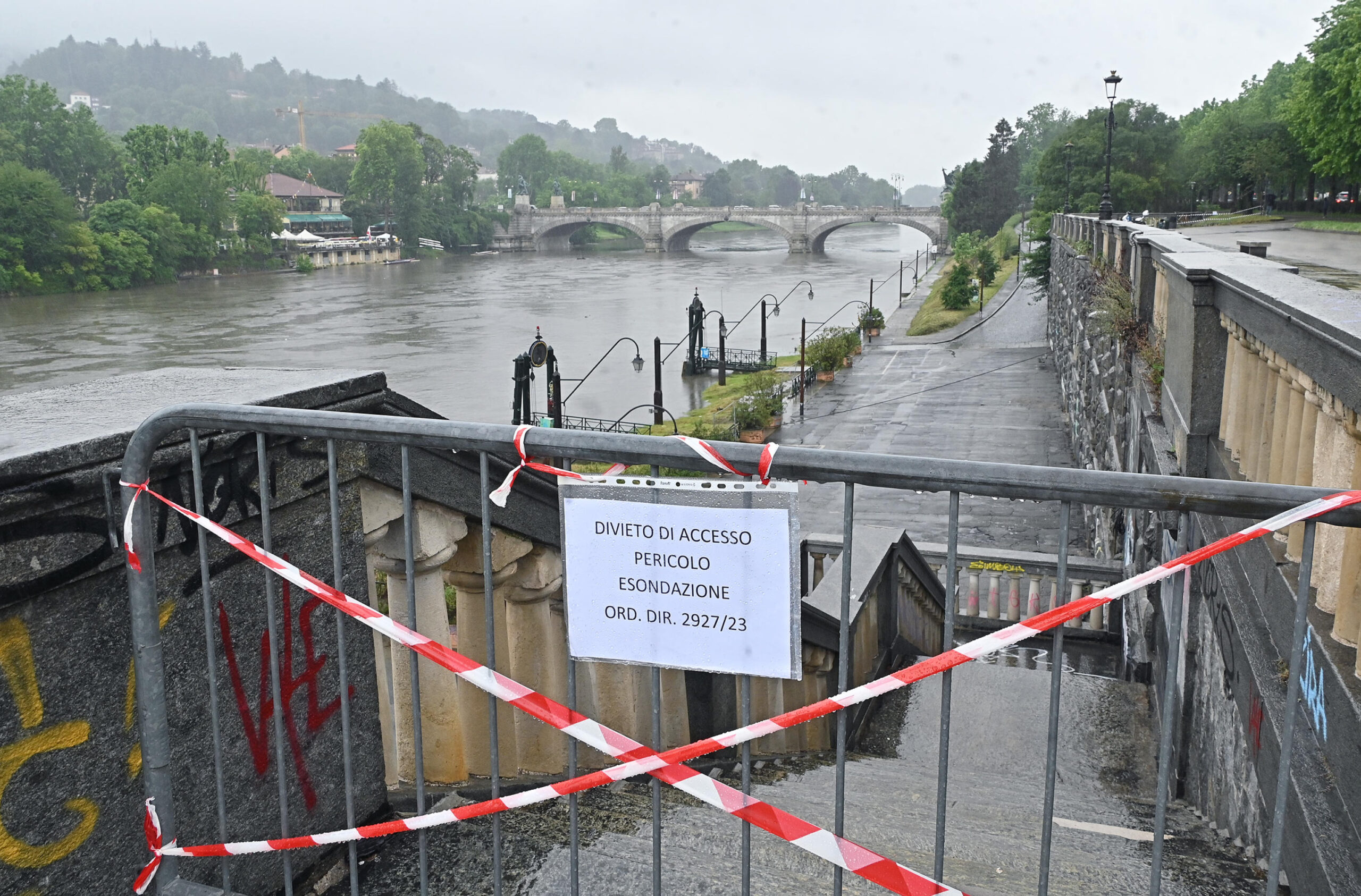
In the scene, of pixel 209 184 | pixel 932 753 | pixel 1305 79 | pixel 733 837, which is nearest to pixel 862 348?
pixel 1305 79

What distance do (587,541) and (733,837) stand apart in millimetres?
1375

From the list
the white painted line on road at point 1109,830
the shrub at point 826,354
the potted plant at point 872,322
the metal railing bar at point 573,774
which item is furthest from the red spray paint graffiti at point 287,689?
the potted plant at point 872,322

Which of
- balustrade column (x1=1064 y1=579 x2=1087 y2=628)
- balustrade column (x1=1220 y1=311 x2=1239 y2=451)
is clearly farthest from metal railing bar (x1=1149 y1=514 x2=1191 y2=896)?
balustrade column (x1=1064 y1=579 x2=1087 y2=628)

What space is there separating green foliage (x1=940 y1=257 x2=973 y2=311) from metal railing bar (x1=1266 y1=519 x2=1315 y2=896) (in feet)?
164

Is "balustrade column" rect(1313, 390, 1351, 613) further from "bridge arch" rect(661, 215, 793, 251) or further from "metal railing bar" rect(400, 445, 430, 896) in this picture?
"bridge arch" rect(661, 215, 793, 251)

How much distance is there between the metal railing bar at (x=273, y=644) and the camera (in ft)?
8.97

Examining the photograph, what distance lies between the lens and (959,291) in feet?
165

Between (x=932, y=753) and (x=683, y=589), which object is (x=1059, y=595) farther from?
(x=932, y=753)

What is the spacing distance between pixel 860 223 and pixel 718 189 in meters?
99.7

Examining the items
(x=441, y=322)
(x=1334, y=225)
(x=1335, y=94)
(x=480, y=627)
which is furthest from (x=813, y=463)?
(x=441, y=322)

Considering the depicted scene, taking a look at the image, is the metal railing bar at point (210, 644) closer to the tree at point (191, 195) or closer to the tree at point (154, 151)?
the tree at point (191, 195)

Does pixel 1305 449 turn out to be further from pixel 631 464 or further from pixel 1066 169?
pixel 1066 169

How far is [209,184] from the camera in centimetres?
8588

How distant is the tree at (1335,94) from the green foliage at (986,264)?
18804 mm
